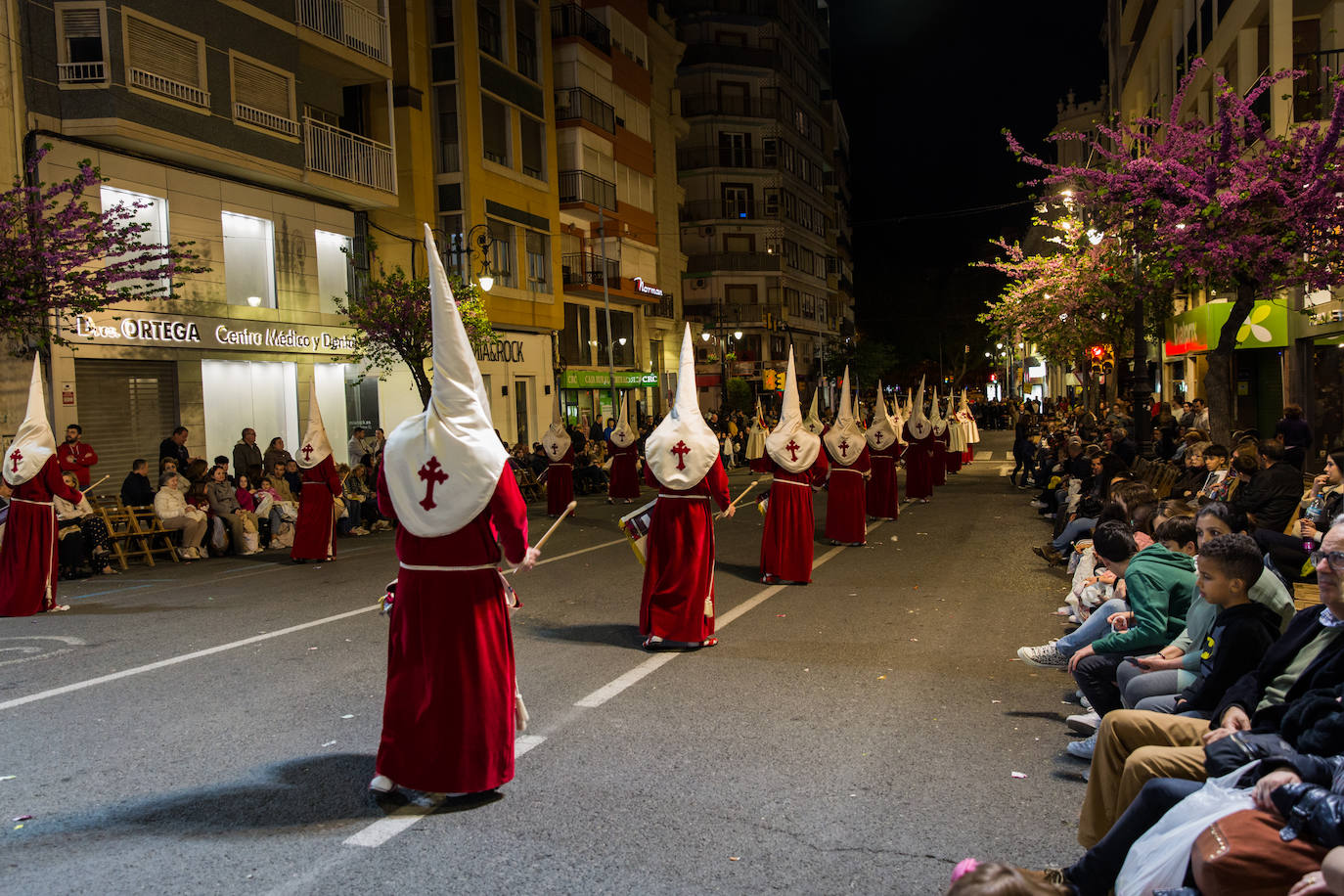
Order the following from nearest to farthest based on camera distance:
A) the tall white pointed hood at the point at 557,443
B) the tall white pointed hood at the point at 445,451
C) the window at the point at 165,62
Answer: the tall white pointed hood at the point at 445,451 < the window at the point at 165,62 < the tall white pointed hood at the point at 557,443

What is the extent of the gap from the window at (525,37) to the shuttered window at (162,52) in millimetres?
14697

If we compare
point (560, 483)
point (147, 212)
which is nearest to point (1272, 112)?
point (560, 483)

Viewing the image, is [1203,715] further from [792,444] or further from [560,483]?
[560,483]

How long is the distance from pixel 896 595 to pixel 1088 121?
71.3 meters

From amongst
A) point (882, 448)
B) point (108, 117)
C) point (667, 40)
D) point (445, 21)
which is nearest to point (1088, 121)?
point (667, 40)

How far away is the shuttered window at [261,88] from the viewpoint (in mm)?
21891

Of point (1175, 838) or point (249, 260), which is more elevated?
point (249, 260)

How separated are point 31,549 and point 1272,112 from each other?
2170 cm

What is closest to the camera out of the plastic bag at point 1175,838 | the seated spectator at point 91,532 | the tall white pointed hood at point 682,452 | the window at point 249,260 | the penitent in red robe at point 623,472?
the plastic bag at point 1175,838

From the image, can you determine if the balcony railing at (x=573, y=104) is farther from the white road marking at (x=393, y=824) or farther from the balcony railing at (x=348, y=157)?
the white road marking at (x=393, y=824)

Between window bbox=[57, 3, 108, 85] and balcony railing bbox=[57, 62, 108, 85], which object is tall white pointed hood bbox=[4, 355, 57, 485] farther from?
window bbox=[57, 3, 108, 85]

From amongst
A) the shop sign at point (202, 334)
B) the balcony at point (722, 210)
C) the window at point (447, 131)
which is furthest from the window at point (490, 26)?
the balcony at point (722, 210)

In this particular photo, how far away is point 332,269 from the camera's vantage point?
25688 millimetres

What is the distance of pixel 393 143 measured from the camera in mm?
26953
